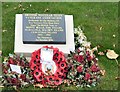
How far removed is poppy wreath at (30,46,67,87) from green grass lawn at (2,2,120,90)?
822 millimetres

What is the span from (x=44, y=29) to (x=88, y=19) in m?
1.62

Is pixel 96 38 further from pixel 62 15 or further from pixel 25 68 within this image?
pixel 25 68

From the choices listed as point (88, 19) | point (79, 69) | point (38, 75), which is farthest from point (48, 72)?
point (88, 19)

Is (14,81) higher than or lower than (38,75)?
lower

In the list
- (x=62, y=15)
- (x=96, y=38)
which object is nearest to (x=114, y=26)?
(x=96, y=38)

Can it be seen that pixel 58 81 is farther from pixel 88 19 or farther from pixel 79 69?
pixel 88 19

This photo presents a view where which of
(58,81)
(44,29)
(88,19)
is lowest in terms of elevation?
(58,81)

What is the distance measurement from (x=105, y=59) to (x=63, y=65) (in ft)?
3.73

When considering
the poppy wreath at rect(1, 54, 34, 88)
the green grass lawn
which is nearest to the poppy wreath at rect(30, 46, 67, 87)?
the poppy wreath at rect(1, 54, 34, 88)

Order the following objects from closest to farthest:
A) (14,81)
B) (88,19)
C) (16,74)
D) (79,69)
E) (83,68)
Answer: (14,81), (16,74), (79,69), (83,68), (88,19)

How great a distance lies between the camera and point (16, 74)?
10.4 m

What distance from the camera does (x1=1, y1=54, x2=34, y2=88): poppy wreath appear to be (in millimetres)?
10227

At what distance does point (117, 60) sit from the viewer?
11.1m

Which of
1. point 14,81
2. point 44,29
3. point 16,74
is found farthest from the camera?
point 44,29
